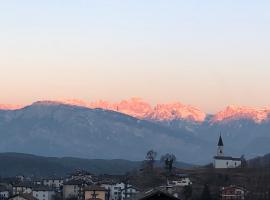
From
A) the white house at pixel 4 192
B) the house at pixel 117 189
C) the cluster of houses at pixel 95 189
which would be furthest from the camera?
the white house at pixel 4 192

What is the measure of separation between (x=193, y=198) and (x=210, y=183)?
80.0ft

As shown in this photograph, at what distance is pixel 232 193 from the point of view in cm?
11325

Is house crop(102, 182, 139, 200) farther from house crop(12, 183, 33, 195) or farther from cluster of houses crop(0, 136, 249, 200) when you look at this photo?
house crop(12, 183, 33, 195)

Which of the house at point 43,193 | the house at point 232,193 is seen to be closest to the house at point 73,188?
the house at point 43,193

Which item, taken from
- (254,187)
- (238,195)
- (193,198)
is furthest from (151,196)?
(254,187)

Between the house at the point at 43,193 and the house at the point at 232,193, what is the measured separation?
38.5 meters

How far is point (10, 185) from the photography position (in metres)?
155

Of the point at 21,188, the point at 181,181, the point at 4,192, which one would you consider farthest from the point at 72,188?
the point at 181,181

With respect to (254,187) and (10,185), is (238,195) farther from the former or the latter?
(10,185)

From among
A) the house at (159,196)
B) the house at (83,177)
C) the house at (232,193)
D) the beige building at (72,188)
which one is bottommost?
the house at (159,196)

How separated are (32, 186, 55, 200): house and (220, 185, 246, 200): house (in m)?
38.5

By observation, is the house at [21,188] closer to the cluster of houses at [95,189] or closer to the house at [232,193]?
the cluster of houses at [95,189]

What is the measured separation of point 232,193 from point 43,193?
4369 centimetres

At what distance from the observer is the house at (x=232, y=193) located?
365 feet
